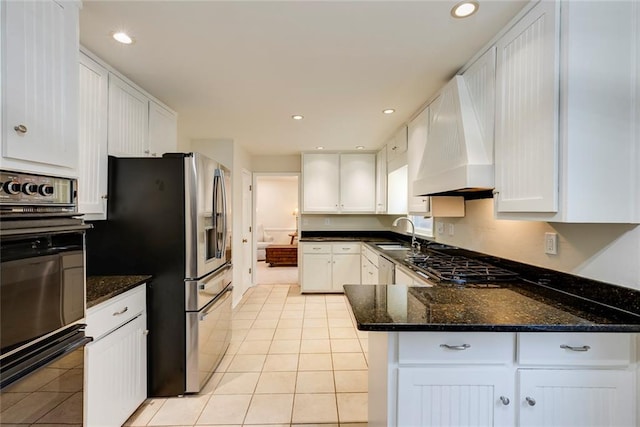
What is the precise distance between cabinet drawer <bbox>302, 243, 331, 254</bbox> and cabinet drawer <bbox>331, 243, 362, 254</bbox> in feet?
0.31

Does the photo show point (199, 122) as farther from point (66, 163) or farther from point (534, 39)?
point (534, 39)

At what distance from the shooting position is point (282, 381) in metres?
2.37

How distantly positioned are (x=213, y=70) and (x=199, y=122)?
136 centimetres

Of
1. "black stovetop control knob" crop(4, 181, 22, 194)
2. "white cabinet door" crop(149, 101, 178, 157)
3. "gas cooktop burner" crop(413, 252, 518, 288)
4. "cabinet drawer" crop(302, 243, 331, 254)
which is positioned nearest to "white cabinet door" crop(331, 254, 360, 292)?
"cabinet drawer" crop(302, 243, 331, 254)

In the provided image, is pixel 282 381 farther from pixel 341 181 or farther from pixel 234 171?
pixel 341 181

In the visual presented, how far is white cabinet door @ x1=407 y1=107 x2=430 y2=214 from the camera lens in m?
2.73

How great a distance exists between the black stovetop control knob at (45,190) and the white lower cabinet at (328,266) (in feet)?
12.3

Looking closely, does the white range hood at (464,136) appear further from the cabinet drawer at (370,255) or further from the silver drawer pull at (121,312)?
the silver drawer pull at (121,312)

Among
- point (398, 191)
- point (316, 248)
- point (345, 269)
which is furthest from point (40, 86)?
point (345, 269)

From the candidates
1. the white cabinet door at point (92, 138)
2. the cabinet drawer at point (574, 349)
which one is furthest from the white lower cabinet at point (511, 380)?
the white cabinet door at point (92, 138)

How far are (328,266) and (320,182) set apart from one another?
1.38 m

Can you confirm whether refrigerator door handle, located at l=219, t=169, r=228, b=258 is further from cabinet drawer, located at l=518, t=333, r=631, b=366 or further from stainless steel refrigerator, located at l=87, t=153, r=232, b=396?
cabinet drawer, located at l=518, t=333, r=631, b=366

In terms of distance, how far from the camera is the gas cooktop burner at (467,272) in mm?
1854

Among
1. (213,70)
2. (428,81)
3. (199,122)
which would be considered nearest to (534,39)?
(428,81)
